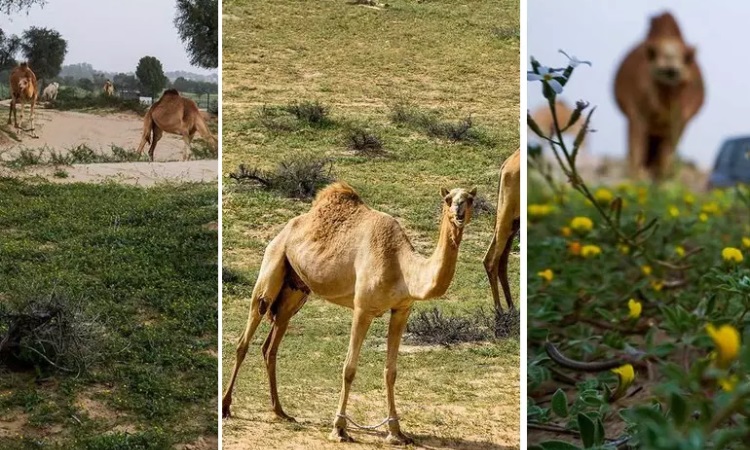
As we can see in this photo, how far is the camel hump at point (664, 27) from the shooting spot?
603 centimetres

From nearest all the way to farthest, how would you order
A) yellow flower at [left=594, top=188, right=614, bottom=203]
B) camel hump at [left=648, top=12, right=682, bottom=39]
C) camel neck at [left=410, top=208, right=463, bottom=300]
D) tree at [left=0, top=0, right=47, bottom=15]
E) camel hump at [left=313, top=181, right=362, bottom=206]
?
camel neck at [left=410, top=208, right=463, bottom=300], camel hump at [left=313, top=181, right=362, bottom=206], tree at [left=0, top=0, right=47, bottom=15], yellow flower at [left=594, top=188, right=614, bottom=203], camel hump at [left=648, top=12, right=682, bottom=39]

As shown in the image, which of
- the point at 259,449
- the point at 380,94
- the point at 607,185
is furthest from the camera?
the point at 607,185

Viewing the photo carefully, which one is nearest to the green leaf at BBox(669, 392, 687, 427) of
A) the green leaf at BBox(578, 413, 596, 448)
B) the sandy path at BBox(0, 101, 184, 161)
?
the green leaf at BBox(578, 413, 596, 448)

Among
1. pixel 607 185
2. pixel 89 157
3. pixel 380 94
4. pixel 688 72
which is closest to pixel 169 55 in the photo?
pixel 89 157

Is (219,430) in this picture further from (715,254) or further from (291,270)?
(715,254)

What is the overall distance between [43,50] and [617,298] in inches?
122

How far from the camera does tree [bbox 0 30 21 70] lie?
15.1ft

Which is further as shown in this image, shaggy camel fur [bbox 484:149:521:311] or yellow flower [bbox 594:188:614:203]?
yellow flower [bbox 594:188:614:203]

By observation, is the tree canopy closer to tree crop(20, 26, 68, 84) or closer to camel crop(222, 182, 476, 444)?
tree crop(20, 26, 68, 84)

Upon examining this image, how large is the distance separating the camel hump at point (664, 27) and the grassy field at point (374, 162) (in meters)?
1.96

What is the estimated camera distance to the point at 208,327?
4.59 metres

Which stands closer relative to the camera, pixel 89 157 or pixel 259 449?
pixel 259 449

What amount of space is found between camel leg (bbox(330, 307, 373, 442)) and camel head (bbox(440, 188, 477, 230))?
62 centimetres

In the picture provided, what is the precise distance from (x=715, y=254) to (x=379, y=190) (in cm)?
178
